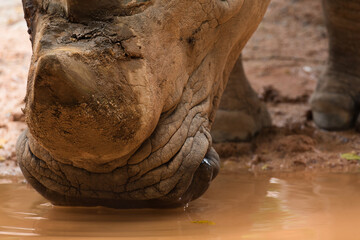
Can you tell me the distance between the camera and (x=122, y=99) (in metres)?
1.80

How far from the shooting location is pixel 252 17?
257 centimetres

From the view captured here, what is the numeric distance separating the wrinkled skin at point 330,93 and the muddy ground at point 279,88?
9cm

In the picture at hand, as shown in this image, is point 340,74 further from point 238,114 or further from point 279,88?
point 238,114

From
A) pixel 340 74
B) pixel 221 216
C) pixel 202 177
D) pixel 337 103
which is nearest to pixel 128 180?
pixel 202 177

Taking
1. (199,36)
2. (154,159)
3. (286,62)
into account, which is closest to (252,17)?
(199,36)

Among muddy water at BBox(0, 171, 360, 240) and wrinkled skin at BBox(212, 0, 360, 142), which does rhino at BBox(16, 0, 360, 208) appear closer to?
muddy water at BBox(0, 171, 360, 240)

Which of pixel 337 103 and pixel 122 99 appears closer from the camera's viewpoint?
pixel 122 99

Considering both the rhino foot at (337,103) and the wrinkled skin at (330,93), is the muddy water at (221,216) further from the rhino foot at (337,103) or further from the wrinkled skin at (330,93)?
the rhino foot at (337,103)

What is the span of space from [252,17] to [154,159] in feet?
2.85

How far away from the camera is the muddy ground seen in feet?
11.3

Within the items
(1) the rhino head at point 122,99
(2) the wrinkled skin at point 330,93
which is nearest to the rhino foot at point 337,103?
(2) the wrinkled skin at point 330,93

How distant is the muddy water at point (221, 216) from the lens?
191cm

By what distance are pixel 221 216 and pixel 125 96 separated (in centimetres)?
64

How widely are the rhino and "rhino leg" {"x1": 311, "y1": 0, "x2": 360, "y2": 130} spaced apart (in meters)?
1.66
